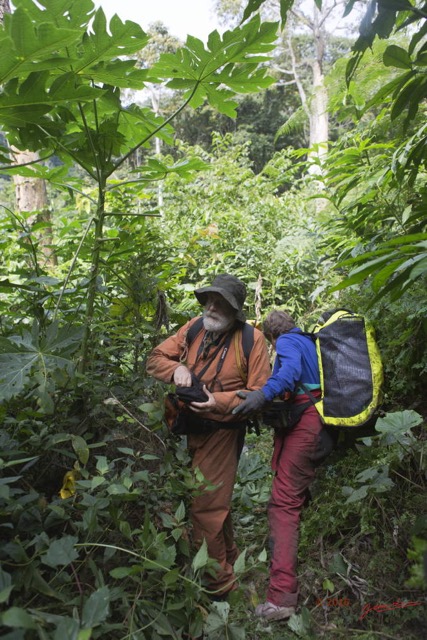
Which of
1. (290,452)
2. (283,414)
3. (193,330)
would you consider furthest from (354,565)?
(193,330)

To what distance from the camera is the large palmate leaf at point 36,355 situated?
5.47 feet

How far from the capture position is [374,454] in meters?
3.29

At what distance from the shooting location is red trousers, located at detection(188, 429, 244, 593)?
3.03 meters

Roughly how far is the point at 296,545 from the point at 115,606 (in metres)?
1.91

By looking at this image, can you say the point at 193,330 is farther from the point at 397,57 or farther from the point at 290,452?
the point at 397,57

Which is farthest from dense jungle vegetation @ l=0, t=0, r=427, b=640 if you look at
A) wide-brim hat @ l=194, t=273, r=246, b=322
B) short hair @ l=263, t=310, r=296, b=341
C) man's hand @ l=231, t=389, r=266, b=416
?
short hair @ l=263, t=310, r=296, b=341

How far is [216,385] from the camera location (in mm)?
3143

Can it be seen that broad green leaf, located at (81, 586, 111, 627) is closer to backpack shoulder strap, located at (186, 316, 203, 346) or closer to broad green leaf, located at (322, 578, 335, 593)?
broad green leaf, located at (322, 578, 335, 593)

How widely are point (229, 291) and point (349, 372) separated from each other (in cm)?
111

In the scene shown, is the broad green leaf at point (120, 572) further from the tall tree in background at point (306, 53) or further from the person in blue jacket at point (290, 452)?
the tall tree in background at point (306, 53)

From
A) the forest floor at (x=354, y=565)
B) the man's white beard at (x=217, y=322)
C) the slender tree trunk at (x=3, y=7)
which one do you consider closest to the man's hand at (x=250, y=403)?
the man's white beard at (x=217, y=322)

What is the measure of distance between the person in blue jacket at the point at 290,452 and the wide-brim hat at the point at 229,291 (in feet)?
1.79

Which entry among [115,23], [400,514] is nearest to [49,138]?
[115,23]

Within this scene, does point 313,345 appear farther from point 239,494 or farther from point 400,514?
point 239,494
